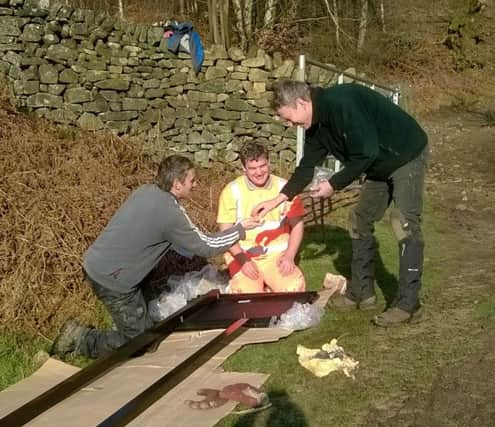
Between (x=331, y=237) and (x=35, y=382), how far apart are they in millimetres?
4033

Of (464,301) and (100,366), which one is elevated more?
(100,366)

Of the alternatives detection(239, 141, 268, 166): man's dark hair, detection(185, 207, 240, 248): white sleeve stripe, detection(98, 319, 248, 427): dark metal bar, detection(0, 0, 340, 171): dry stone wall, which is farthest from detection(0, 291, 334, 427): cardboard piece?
detection(0, 0, 340, 171): dry stone wall

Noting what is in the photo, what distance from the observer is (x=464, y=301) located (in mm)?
5000

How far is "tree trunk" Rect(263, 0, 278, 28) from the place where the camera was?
17020 millimetres

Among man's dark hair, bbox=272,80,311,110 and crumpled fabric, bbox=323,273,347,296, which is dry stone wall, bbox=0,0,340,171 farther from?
man's dark hair, bbox=272,80,311,110

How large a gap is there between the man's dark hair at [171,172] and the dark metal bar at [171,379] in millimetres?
991

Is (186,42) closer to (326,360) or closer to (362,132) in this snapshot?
(362,132)

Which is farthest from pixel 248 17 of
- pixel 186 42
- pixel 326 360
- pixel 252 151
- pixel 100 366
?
pixel 100 366

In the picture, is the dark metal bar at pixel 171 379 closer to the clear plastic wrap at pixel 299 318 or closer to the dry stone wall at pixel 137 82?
the clear plastic wrap at pixel 299 318

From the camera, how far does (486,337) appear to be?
420 centimetres

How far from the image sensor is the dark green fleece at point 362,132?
4.03 m

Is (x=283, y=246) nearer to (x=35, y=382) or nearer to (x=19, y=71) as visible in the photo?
(x=35, y=382)

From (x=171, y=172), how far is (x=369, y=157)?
46.6 inches

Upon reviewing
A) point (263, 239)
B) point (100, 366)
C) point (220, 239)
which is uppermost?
point (220, 239)
